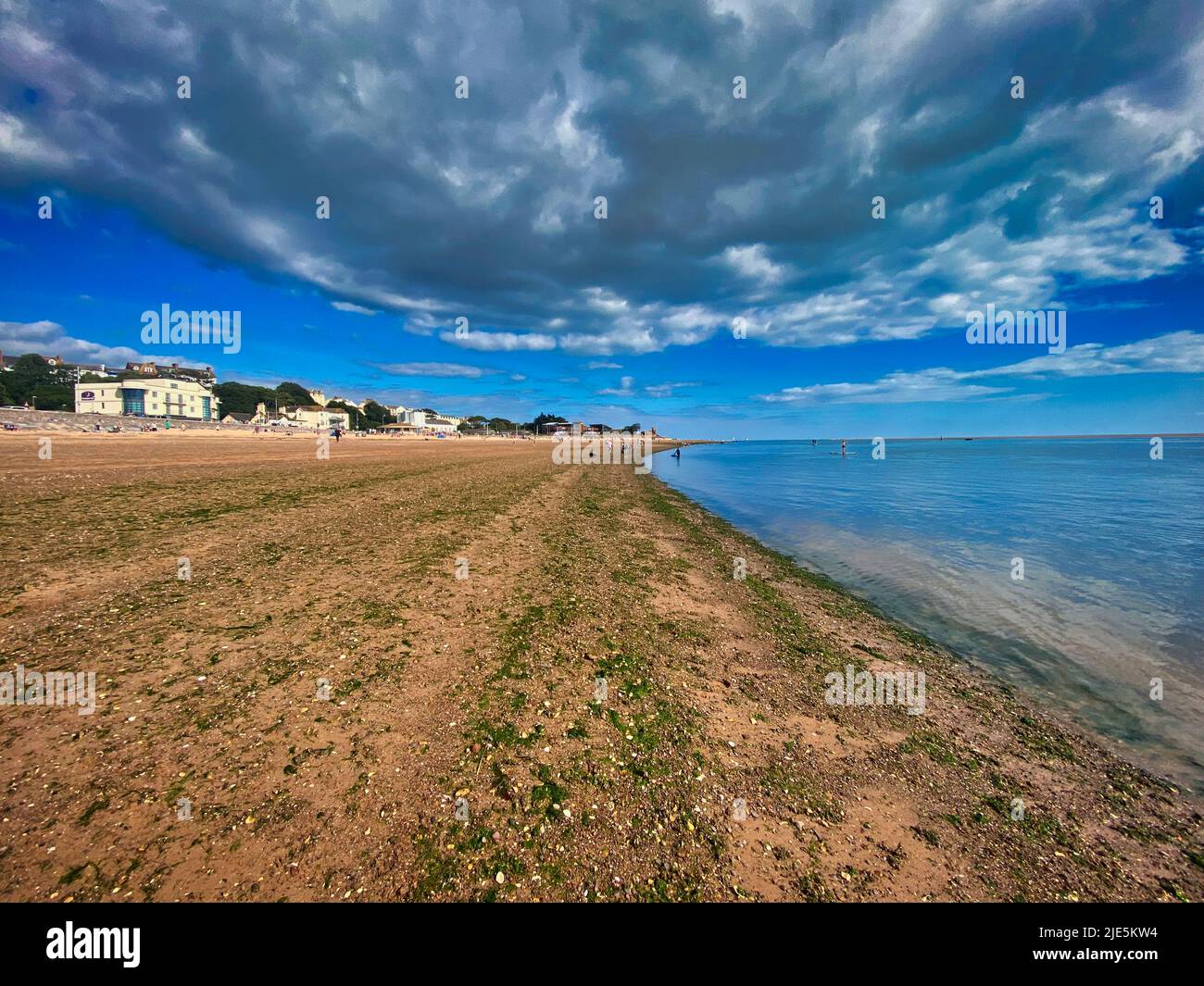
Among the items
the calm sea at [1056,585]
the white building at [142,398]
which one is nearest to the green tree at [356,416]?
the white building at [142,398]

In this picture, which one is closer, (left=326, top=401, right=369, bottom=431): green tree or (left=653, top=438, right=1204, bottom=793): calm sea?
(left=653, top=438, right=1204, bottom=793): calm sea

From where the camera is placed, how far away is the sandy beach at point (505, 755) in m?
3.93

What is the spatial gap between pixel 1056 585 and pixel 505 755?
1807 cm

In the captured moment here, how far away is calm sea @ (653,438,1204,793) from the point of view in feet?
26.1

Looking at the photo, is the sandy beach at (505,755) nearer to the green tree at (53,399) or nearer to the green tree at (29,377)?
the green tree at (53,399)

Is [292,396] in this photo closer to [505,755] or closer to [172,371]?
[172,371]

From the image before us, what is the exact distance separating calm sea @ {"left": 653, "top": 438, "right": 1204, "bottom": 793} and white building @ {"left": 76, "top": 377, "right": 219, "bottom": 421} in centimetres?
13814

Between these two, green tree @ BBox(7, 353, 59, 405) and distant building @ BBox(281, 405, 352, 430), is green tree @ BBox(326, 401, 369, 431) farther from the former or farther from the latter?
green tree @ BBox(7, 353, 59, 405)

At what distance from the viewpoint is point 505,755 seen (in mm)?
5367

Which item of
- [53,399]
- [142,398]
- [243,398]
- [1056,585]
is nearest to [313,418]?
[243,398]

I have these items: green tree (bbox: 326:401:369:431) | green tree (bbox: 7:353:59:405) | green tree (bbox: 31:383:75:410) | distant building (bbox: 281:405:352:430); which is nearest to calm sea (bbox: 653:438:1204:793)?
green tree (bbox: 31:383:75:410)

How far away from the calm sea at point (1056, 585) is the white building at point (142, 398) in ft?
453
